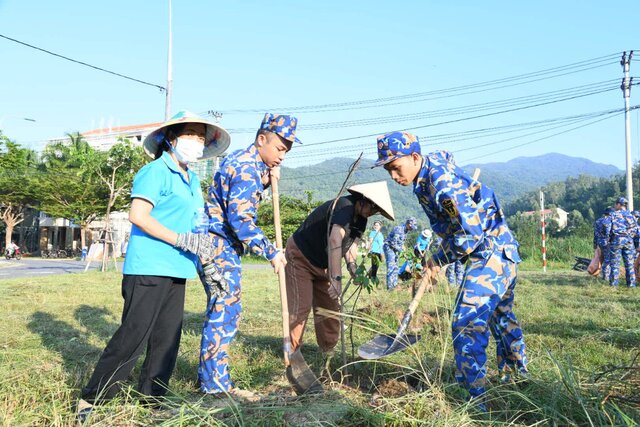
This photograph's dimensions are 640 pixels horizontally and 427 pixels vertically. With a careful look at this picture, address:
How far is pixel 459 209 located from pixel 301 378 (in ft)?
4.62

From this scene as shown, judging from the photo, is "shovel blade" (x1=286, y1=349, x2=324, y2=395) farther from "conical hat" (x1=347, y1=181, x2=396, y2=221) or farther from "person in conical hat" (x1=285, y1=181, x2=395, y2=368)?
"conical hat" (x1=347, y1=181, x2=396, y2=221)

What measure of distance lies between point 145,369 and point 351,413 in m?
1.31

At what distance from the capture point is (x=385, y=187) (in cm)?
394

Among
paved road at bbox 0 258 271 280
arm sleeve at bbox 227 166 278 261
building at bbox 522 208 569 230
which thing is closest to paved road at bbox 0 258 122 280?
paved road at bbox 0 258 271 280

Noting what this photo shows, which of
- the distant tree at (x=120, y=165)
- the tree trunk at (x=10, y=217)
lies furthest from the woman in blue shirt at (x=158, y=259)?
the tree trunk at (x=10, y=217)

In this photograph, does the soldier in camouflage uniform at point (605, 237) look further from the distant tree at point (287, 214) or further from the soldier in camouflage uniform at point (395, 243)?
the distant tree at point (287, 214)

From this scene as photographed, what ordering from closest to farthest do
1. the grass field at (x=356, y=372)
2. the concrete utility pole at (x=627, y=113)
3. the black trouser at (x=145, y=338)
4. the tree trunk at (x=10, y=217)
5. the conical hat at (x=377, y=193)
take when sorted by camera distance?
the grass field at (x=356, y=372), the black trouser at (x=145, y=338), the conical hat at (x=377, y=193), the concrete utility pole at (x=627, y=113), the tree trunk at (x=10, y=217)

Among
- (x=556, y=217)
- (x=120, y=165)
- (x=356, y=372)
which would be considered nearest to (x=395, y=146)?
(x=356, y=372)

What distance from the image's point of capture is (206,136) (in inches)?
140

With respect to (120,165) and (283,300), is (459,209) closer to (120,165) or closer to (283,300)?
(283,300)

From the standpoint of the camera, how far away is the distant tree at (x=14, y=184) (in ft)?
101

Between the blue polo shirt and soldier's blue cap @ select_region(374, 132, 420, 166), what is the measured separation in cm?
119

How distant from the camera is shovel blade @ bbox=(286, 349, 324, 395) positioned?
3189 mm

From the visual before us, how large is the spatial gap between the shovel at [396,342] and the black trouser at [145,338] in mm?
1154
